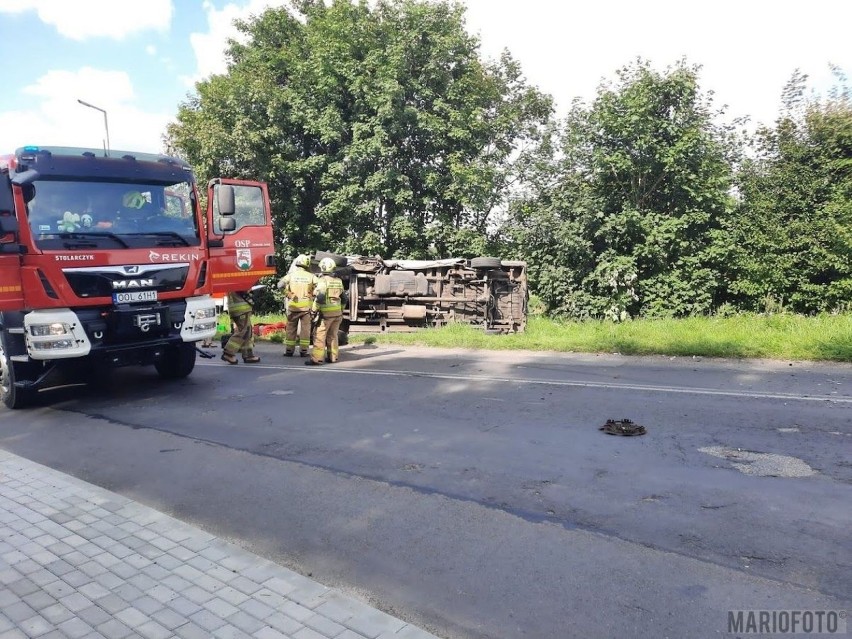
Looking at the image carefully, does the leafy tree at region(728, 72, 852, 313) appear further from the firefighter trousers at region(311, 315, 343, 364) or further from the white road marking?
the firefighter trousers at region(311, 315, 343, 364)

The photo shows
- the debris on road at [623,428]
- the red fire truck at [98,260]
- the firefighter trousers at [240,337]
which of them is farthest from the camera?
the firefighter trousers at [240,337]

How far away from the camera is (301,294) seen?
1085 cm

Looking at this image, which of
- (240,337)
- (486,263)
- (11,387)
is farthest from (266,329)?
(11,387)

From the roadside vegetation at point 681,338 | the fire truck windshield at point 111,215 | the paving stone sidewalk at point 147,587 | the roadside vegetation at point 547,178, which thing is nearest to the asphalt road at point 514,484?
the paving stone sidewalk at point 147,587

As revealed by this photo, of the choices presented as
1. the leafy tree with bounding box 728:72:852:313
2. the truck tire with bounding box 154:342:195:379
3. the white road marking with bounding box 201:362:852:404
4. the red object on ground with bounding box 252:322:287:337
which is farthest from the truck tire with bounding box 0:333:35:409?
the leafy tree with bounding box 728:72:852:313

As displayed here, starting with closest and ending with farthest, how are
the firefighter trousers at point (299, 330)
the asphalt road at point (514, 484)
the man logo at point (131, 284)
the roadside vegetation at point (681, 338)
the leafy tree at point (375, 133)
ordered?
the asphalt road at point (514, 484)
the man logo at point (131, 284)
the roadside vegetation at point (681, 338)
the firefighter trousers at point (299, 330)
the leafy tree at point (375, 133)

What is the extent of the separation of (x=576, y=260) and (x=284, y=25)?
16.8 m

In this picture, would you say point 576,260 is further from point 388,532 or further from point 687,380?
point 388,532

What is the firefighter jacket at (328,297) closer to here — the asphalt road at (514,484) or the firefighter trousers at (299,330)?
the firefighter trousers at (299,330)

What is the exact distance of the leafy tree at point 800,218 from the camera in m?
13.6

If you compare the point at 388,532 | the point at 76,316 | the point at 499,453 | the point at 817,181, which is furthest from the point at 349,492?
the point at 817,181

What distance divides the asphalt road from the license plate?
4.51 feet

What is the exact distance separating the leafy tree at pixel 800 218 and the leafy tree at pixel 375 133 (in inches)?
323

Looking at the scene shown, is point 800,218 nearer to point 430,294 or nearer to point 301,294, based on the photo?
point 430,294
